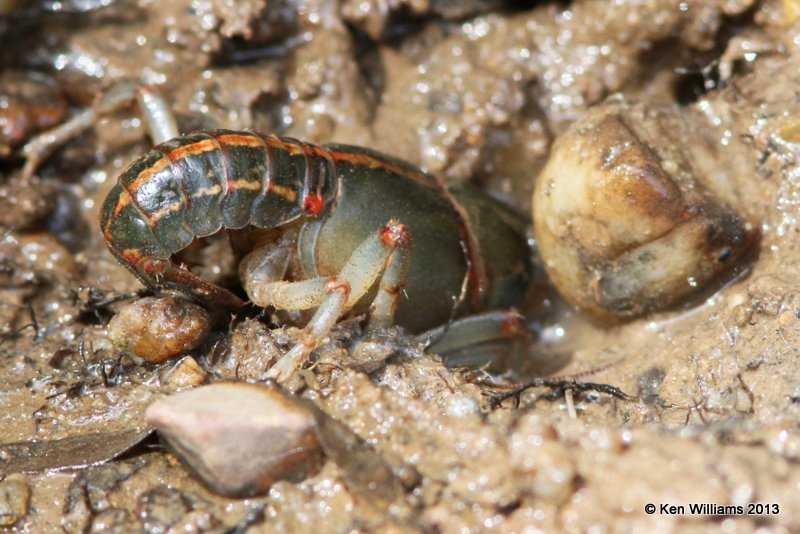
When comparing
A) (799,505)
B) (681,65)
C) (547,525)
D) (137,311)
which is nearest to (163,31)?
(137,311)

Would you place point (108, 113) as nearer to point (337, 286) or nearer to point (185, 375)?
point (185, 375)

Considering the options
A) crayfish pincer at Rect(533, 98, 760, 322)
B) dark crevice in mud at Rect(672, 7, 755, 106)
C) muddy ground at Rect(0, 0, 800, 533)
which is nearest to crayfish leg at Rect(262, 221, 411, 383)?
muddy ground at Rect(0, 0, 800, 533)

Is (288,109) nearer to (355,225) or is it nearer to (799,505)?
(355,225)

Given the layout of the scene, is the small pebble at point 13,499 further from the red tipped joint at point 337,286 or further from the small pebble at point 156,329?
the red tipped joint at point 337,286

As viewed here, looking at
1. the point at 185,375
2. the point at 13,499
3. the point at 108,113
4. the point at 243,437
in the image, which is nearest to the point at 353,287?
the point at 185,375

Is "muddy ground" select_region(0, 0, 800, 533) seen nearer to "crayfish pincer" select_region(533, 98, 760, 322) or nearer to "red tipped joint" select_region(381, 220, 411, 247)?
"crayfish pincer" select_region(533, 98, 760, 322)

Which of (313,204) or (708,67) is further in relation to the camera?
(708,67)

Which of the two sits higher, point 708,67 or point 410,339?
point 708,67
